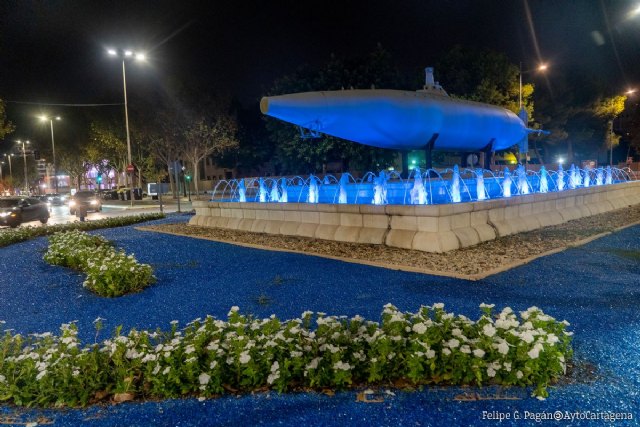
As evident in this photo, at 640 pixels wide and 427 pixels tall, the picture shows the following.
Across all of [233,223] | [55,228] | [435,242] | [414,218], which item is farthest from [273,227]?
[55,228]

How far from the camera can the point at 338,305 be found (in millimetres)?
7090

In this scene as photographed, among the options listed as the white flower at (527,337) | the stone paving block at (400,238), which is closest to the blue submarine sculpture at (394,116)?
the stone paving block at (400,238)

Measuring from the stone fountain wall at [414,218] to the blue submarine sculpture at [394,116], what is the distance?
2.78 m

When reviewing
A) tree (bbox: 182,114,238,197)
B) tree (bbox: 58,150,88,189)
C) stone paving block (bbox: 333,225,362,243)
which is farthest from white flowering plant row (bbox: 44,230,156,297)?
tree (bbox: 58,150,88,189)

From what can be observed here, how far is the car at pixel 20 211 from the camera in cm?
2370

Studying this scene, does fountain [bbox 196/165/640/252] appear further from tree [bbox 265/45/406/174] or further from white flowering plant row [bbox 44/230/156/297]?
tree [bbox 265/45/406/174]

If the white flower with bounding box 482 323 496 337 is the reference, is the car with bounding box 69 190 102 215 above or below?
above

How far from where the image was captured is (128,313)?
7.23 meters

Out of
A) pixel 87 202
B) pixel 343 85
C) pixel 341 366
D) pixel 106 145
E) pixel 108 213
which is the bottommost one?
pixel 108 213

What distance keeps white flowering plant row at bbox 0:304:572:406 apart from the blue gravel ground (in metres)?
0.15

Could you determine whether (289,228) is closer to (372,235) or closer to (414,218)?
(372,235)

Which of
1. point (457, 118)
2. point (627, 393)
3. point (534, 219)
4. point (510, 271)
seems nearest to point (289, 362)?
point (627, 393)

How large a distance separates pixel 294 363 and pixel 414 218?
738 centimetres

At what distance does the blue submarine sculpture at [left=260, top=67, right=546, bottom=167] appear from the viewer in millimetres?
13648
